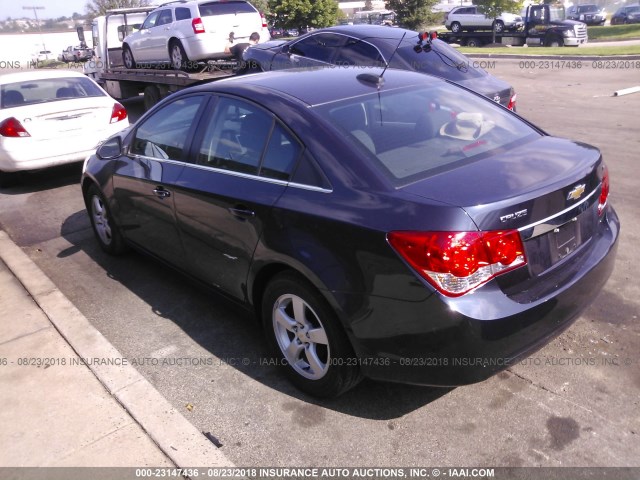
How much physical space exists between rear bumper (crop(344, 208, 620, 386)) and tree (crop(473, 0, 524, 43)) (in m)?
33.1

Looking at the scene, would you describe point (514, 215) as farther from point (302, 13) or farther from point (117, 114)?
point (302, 13)

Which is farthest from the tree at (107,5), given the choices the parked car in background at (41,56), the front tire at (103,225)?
the front tire at (103,225)

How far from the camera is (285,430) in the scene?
3.18m

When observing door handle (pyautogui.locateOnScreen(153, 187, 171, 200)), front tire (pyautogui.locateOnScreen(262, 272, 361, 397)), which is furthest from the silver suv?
front tire (pyautogui.locateOnScreen(262, 272, 361, 397))

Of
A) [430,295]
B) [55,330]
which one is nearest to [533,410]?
[430,295]

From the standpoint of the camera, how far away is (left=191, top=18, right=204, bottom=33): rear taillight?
475 inches

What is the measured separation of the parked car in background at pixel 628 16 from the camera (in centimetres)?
4582

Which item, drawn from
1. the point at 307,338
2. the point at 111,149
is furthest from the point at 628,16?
the point at 307,338

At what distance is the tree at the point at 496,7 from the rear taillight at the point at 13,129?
29.9 metres

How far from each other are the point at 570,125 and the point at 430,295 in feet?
27.6

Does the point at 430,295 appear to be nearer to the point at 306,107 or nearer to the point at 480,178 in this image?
the point at 480,178

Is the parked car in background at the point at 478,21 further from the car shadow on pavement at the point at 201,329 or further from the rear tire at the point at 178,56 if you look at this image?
the car shadow on pavement at the point at 201,329

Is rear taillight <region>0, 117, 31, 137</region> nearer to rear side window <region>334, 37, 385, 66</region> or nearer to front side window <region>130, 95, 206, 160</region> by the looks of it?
front side window <region>130, 95, 206, 160</region>

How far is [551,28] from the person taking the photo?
98.5 feet
